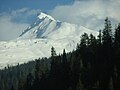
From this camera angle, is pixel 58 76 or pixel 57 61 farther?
pixel 57 61

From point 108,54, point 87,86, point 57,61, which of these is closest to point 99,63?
point 108,54

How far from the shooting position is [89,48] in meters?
147

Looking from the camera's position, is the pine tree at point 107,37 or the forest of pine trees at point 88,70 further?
the pine tree at point 107,37

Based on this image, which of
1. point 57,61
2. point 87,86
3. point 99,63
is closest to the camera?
point 87,86

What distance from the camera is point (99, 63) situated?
Answer: 13225 cm

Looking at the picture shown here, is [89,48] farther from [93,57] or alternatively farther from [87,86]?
[87,86]

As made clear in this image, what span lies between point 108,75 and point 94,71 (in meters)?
8.04

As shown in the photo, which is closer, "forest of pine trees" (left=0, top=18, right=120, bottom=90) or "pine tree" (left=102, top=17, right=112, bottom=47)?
"forest of pine trees" (left=0, top=18, right=120, bottom=90)

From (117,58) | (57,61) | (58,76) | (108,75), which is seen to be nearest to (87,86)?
(108,75)

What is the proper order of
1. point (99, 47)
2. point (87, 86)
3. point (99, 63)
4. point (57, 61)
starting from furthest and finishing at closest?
point (57, 61), point (99, 47), point (99, 63), point (87, 86)

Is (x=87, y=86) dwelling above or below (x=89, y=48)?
below

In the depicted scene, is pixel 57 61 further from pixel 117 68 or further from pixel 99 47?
pixel 117 68

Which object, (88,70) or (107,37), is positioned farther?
(107,37)

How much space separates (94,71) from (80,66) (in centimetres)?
676
